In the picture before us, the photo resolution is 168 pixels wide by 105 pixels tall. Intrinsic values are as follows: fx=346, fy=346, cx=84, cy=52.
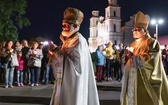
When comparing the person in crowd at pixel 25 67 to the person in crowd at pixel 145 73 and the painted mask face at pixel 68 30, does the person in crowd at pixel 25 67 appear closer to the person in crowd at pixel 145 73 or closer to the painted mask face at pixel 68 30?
the person in crowd at pixel 145 73

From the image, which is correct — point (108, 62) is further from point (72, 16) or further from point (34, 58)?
point (72, 16)

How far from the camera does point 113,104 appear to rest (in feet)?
32.5

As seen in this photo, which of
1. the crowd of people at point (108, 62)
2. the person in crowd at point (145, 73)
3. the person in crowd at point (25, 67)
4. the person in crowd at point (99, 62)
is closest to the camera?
the person in crowd at point (145, 73)

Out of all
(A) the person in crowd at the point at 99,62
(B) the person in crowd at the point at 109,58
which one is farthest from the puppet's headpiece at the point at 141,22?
(B) the person in crowd at the point at 109,58

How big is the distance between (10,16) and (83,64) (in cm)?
3003

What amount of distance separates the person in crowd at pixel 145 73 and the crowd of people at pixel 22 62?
6627 millimetres

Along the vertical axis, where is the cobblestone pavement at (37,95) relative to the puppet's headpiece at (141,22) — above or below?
below

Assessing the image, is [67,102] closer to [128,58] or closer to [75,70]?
[75,70]

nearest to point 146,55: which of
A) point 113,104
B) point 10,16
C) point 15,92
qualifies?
point 113,104

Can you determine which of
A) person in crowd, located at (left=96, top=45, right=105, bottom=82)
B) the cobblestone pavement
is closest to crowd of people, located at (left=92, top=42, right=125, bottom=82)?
person in crowd, located at (left=96, top=45, right=105, bottom=82)

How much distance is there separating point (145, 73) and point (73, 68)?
203 cm

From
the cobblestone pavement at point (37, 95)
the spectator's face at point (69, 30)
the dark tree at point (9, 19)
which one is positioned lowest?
the cobblestone pavement at point (37, 95)

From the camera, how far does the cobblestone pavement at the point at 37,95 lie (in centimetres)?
1034

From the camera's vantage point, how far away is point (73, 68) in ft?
19.1
